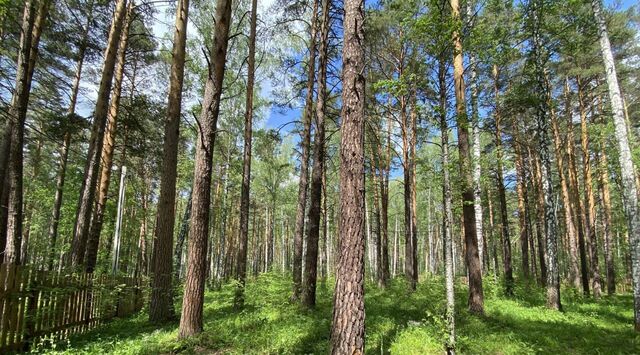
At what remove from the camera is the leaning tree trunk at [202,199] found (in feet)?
18.3

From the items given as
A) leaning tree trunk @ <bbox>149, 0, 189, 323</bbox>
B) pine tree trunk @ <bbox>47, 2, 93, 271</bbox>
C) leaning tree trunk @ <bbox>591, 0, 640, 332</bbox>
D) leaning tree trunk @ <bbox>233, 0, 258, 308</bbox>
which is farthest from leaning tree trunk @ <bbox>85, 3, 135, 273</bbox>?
leaning tree trunk @ <bbox>591, 0, 640, 332</bbox>

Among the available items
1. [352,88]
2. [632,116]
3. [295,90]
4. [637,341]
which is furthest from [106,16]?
[632,116]

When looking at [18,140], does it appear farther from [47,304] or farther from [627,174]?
[627,174]

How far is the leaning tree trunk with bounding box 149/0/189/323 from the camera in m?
7.21

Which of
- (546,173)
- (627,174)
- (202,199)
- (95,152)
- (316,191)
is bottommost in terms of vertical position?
(202,199)

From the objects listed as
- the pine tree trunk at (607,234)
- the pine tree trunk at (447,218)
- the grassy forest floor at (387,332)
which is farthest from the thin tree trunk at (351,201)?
the pine tree trunk at (607,234)

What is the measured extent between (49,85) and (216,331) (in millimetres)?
15525

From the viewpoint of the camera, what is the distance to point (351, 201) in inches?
168

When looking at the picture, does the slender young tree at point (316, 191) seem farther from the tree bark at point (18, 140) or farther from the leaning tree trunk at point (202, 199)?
the tree bark at point (18, 140)

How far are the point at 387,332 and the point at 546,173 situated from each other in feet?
27.0

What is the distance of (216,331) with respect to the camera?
6.28 metres

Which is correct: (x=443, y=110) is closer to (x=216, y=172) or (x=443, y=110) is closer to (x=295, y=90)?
(x=295, y=90)

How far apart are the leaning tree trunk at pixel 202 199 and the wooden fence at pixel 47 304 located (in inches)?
93.1

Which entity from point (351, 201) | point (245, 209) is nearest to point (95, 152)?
point (245, 209)
